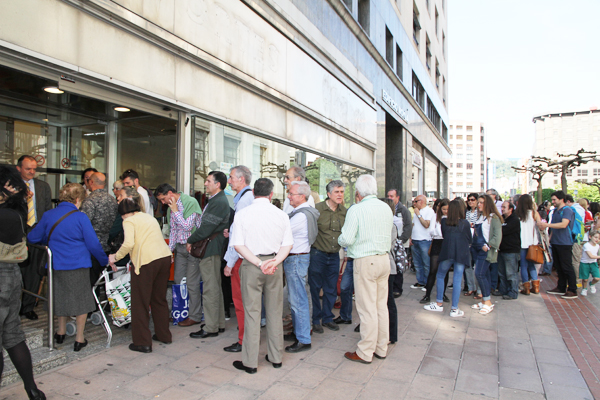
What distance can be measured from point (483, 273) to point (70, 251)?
20.3 ft

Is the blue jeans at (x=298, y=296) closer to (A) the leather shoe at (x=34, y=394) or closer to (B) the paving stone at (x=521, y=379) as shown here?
(B) the paving stone at (x=521, y=379)

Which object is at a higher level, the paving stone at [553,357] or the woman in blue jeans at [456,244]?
the woman in blue jeans at [456,244]

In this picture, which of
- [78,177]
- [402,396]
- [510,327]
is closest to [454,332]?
[510,327]

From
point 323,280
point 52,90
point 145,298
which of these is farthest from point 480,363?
point 52,90

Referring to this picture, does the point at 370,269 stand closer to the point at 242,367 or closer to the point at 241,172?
the point at 242,367

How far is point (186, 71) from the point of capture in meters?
6.78

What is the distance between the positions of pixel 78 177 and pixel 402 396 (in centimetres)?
759

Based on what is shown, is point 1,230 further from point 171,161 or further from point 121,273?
point 171,161

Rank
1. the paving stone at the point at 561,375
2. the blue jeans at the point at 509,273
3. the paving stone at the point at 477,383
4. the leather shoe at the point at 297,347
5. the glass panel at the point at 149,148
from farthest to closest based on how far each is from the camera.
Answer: the blue jeans at the point at 509,273
the glass panel at the point at 149,148
the leather shoe at the point at 297,347
the paving stone at the point at 561,375
the paving stone at the point at 477,383

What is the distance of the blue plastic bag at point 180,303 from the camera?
18.3 ft

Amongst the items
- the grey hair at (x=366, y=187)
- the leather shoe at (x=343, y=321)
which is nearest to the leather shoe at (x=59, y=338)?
the leather shoe at (x=343, y=321)

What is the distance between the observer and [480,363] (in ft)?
14.9

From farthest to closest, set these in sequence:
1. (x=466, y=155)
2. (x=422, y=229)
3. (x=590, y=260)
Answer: (x=466, y=155) < (x=590, y=260) < (x=422, y=229)

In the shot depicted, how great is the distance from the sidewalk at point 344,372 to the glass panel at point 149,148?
318 centimetres
